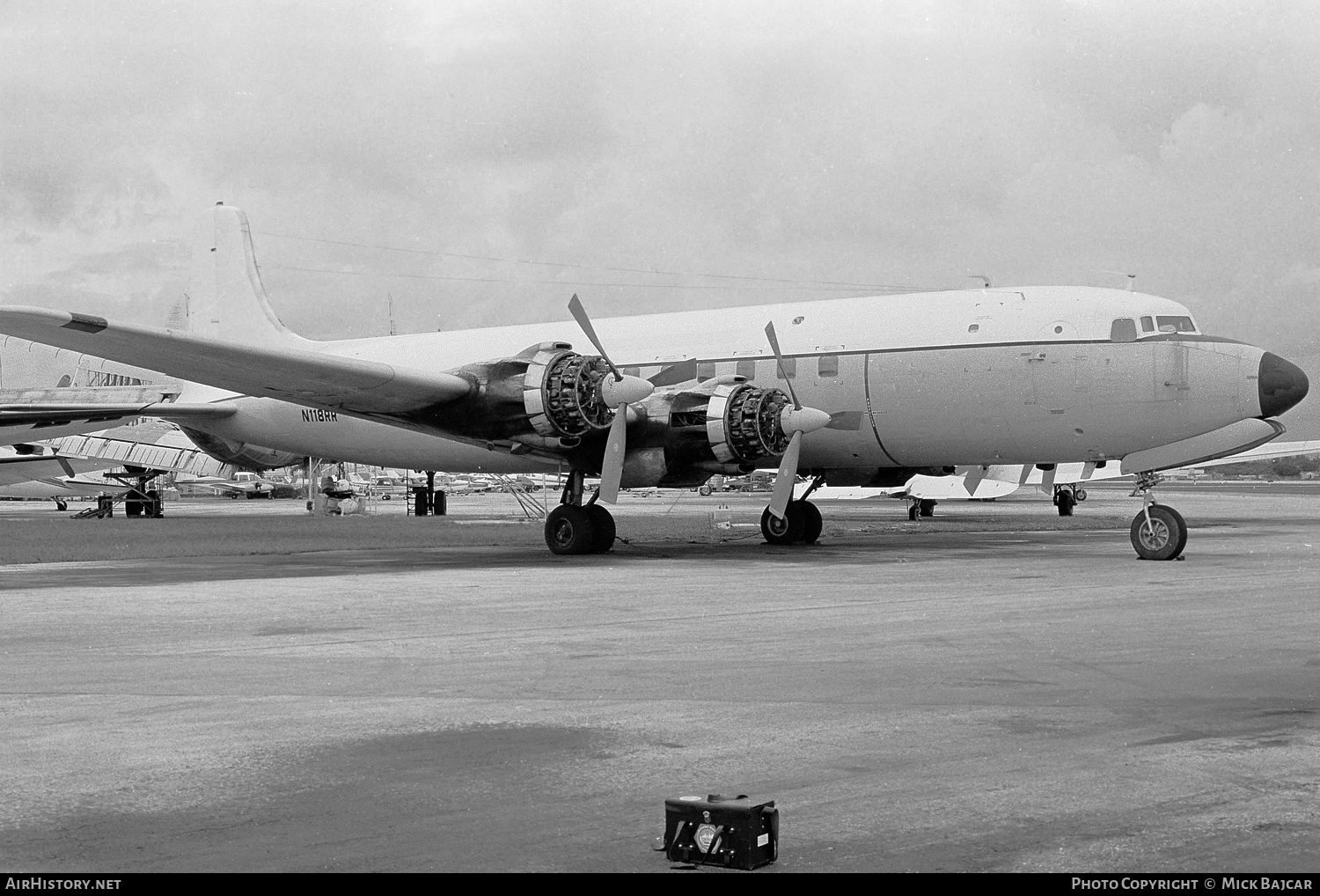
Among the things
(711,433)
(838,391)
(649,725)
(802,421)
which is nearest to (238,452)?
(711,433)

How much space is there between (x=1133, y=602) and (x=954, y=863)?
8921mm

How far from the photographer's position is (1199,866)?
13.7 feet

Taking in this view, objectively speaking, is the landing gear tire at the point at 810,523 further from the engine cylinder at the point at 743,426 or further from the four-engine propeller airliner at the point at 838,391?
the engine cylinder at the point at 743,426

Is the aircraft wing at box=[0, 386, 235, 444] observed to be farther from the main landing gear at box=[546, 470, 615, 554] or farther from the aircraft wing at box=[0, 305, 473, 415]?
the main landing gear at box=[546, 470, 615, 554]

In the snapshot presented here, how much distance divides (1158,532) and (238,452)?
A: 73.8 feet

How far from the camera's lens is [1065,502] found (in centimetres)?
3828

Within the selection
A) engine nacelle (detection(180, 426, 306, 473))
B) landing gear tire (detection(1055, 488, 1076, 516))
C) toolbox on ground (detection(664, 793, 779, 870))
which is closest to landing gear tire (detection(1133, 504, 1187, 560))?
toolbox on ground (detection(664, 793, 779, 870))

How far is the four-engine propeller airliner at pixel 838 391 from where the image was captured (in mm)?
18719

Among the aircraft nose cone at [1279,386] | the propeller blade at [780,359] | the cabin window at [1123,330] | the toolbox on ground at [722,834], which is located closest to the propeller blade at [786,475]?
the propeller blade at [780,359]

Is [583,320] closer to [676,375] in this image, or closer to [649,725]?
[676,375]

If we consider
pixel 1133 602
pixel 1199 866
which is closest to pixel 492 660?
pixel 1199 866

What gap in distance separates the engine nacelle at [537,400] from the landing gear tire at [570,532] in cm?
112

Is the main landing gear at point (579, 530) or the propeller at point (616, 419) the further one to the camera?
the main landing gear at point (579, 530)

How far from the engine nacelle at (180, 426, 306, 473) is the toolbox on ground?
25802 mm
